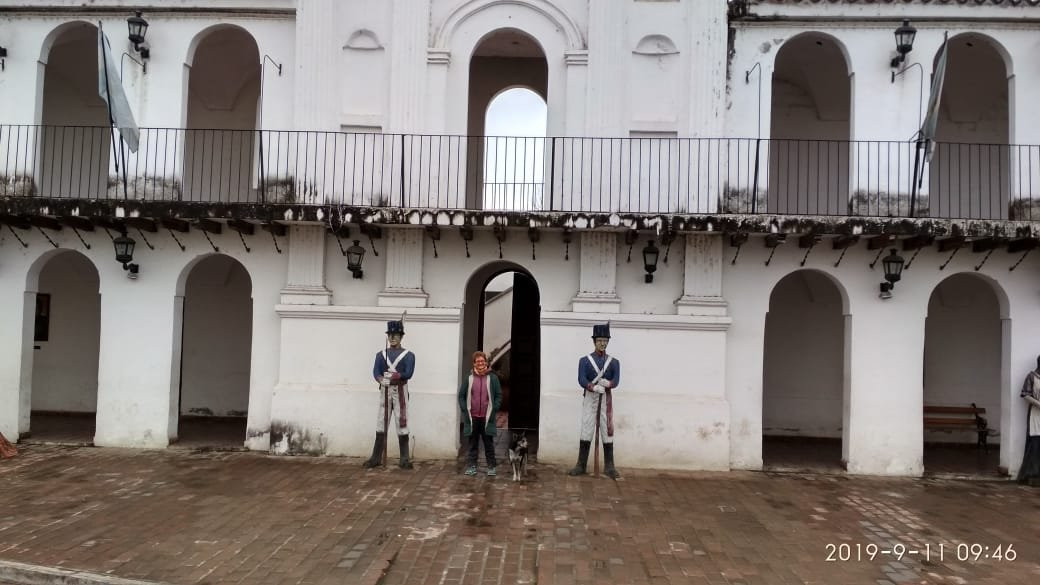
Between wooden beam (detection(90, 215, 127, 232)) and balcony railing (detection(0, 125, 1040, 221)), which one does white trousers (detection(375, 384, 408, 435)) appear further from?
wooden beam (detection(90, 215, 127, 232))

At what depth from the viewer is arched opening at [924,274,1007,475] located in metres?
14.3

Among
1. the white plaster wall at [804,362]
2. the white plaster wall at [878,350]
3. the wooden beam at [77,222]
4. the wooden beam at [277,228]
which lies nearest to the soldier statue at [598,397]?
the white plaster wall at [878,350]

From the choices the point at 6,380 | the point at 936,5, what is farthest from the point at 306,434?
the point at 936,5

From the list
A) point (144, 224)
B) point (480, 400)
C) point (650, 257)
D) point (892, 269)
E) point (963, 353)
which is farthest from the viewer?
point (963, 353)

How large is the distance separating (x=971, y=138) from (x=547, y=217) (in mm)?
9171

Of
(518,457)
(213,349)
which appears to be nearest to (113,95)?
(213,349)

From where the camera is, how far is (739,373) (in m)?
11.5

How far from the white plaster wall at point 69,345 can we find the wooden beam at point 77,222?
3.41 metres

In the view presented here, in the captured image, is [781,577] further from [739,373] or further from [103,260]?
[103,260]

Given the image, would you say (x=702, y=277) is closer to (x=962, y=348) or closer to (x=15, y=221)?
(x=962, y=348)

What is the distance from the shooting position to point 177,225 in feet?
38.4

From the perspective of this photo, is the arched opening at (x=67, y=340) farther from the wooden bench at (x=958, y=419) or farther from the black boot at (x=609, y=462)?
the wooden bench at (x=958, y=419)

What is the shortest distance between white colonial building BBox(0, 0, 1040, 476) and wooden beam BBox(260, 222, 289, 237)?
3 centimetres

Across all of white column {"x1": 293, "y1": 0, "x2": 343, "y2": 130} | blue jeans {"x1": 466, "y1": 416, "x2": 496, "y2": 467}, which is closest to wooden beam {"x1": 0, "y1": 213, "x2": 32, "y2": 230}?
white column {"x1": 293, "y1": 0, "x2": 343, "y2": 130}
